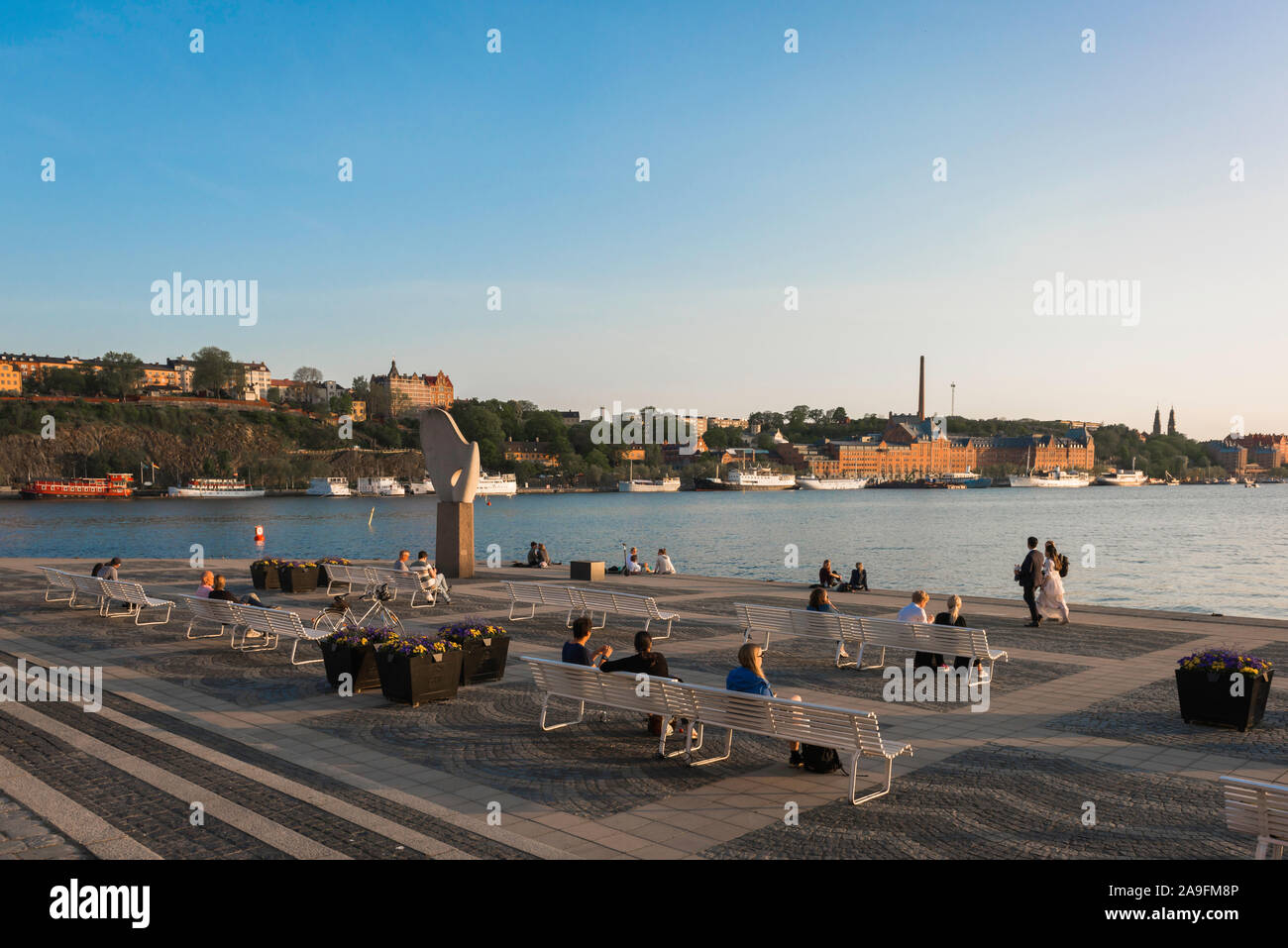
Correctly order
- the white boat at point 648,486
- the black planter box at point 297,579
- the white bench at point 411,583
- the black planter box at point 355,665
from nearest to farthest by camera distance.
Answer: the black planter box at point 355,665 → the white bench at point 411,583 → the black planter box at point 297,579 → the white boat at point 648,486

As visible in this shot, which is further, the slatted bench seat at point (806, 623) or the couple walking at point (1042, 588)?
the couple walking at point (1042, 588)

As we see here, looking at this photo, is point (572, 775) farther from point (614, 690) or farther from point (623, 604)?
point (623, 604)

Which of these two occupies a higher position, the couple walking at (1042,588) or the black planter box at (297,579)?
the couple walking at (1042,588)

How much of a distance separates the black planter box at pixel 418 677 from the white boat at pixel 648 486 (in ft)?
554

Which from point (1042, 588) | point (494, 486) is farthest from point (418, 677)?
point (494, 486)

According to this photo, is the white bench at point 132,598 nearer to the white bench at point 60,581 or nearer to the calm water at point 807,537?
the white bench at point 60,581

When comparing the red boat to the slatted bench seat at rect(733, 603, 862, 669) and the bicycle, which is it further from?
the slatted bench seat at rect(733, 603, 862, 669)

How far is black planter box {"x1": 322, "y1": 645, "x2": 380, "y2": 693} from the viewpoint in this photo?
35.6ft

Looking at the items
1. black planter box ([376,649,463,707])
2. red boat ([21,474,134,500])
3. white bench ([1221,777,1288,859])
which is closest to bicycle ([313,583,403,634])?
black planter box ([376,649,463,707])

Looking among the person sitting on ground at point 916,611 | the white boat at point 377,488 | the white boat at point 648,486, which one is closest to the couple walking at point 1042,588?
the person sitting on ground at point 916,611

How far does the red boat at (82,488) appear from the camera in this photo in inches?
5123

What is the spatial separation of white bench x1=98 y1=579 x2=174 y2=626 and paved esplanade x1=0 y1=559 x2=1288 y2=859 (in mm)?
3002

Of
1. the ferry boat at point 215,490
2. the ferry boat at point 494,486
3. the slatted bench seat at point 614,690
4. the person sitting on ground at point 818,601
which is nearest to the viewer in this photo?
the slatted bench seat at point 614,690

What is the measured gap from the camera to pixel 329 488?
489 ft
